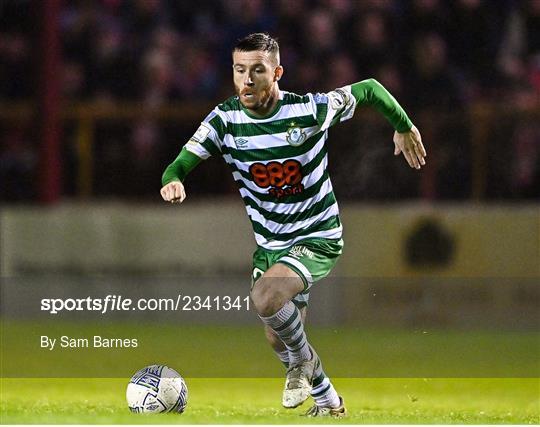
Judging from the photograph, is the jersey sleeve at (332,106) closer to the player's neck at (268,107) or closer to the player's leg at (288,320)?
the player's neck at (268,107)

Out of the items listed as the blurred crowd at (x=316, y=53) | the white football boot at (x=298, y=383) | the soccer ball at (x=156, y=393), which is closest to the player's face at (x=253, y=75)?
the white football boot at (x=298, y=383)

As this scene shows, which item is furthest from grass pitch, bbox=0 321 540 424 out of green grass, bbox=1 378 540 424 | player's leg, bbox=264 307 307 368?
player's leg, bbox=264 307 307 368

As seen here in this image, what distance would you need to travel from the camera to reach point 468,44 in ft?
42.7

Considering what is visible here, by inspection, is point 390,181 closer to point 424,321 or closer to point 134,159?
point 424,321

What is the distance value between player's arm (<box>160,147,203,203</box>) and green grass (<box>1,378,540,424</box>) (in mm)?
1019

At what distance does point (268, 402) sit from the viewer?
26.5 ft

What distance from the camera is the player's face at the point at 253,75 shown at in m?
7.10

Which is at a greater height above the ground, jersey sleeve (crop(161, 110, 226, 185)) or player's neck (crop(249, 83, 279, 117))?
player's neck (crop(249, 83, 279, 117))

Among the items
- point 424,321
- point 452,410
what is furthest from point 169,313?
point 452,410

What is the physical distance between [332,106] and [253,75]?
1.57 feet

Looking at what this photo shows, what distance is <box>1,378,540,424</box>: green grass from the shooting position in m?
7.16

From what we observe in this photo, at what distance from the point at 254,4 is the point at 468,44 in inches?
72.7

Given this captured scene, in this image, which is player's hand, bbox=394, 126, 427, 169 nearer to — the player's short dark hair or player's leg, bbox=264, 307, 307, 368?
the player's short dark hair

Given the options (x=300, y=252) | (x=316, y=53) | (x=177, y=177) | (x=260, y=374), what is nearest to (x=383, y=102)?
(x=300, y=252)
